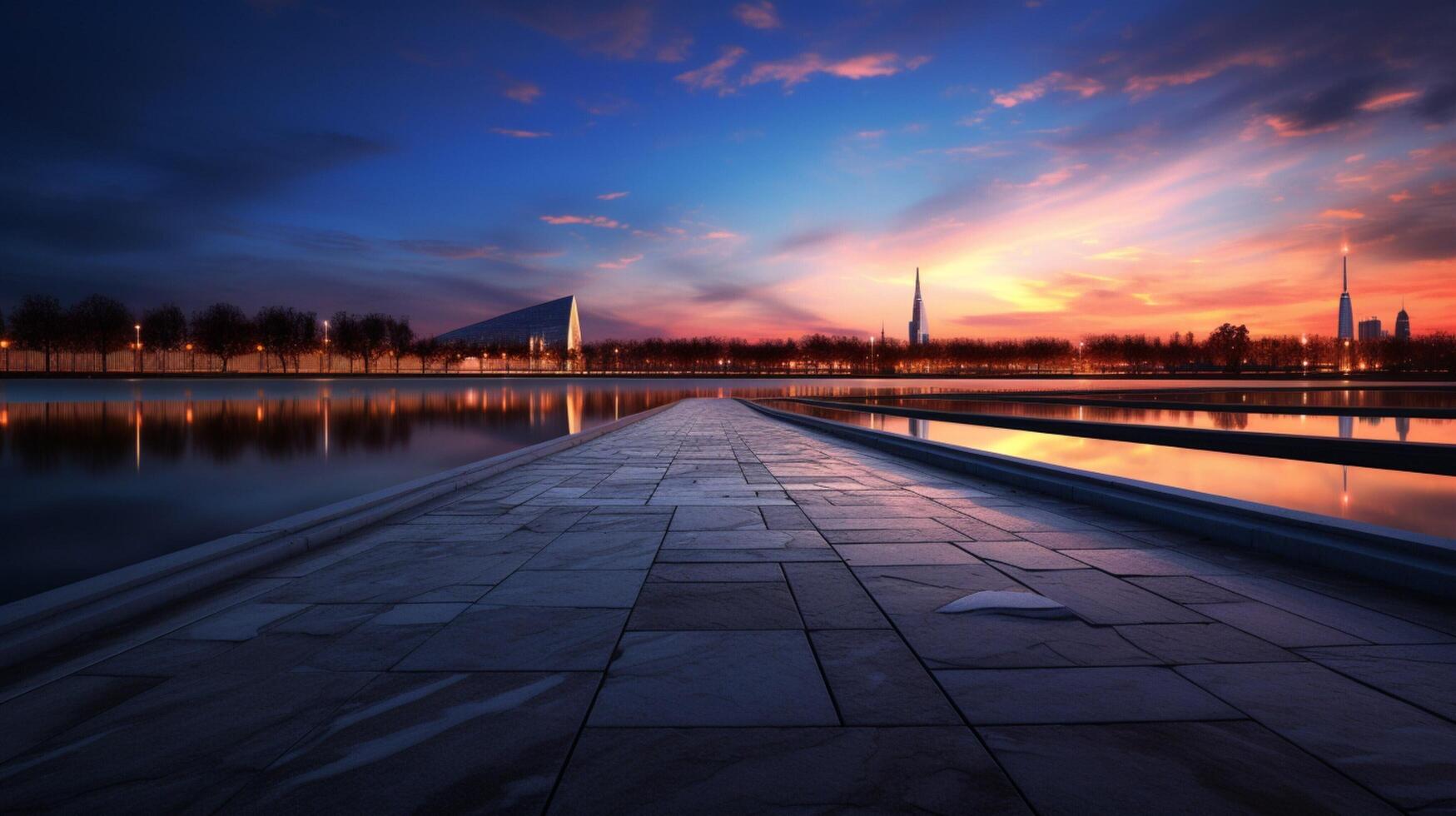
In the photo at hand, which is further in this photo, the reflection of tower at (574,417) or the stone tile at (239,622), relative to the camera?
the reflection of tower at (574,417)

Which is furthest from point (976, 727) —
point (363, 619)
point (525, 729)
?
point (363, 619)

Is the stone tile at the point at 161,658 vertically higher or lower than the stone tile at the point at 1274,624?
lower

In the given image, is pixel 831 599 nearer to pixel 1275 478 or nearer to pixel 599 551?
pixel 599 551

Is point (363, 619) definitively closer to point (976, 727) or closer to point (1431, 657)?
point (976, 727)

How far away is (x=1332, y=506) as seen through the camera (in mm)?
8594

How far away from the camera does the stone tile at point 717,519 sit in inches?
230

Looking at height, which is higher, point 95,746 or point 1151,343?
point 1151,343

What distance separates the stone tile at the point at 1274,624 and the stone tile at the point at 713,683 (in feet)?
7.89

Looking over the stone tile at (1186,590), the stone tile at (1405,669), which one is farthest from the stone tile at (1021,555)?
the stone tile at (1405,669)

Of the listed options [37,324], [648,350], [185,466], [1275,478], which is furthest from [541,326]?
[1275,478]

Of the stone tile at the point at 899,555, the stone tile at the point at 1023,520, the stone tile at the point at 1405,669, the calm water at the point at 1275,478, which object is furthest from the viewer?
the calm water at the point at 1275,478

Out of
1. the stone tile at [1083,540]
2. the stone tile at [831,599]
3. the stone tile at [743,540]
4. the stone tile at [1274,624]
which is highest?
the stone tile at [743,540]

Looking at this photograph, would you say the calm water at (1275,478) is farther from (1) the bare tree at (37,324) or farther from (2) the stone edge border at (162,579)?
(1) the bare tree at (37,324)

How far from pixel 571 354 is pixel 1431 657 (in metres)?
150
